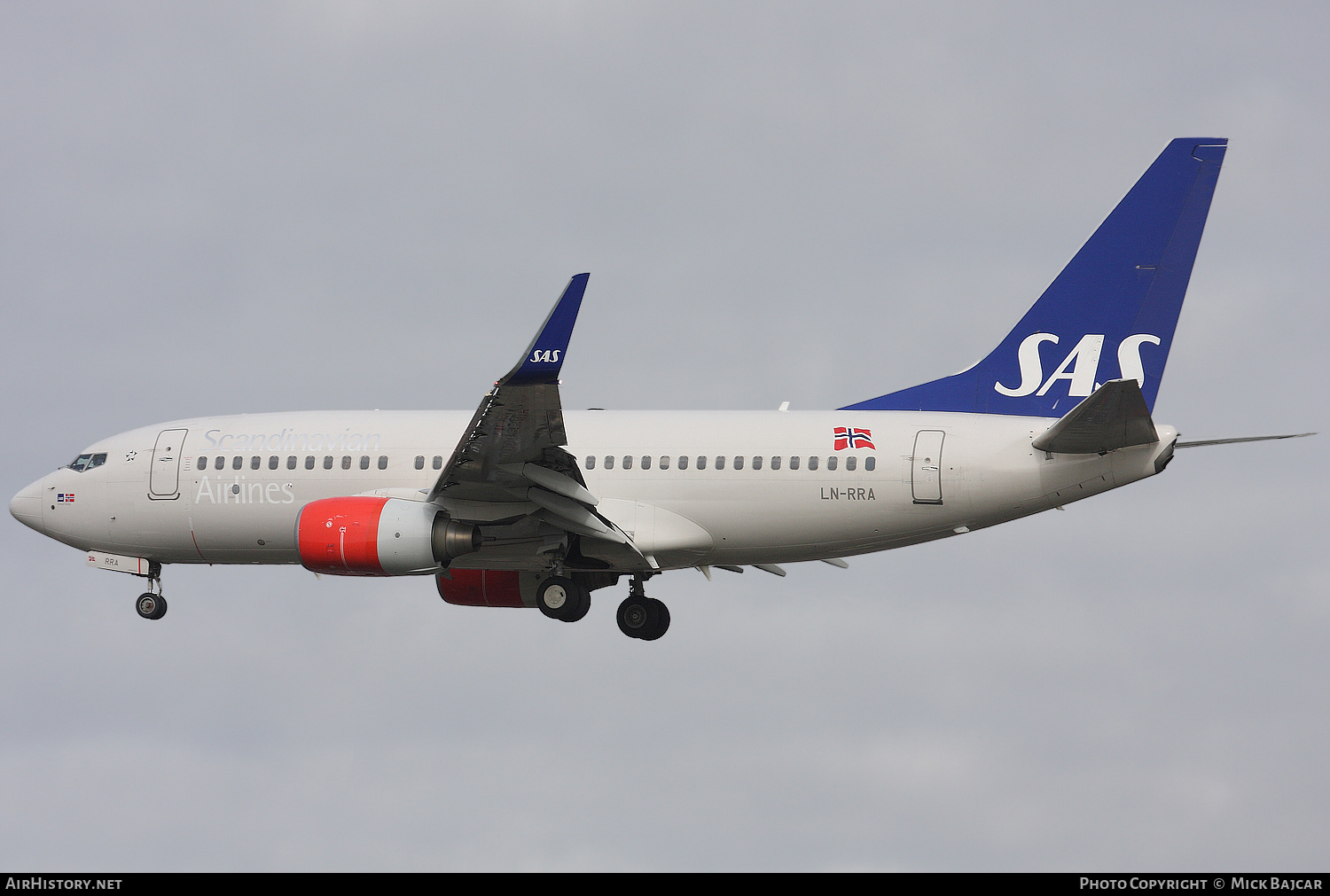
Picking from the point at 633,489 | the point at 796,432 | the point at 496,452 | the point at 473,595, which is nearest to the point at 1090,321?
the point at 796,432

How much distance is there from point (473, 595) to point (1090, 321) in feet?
49.0

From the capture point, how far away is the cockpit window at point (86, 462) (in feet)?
126

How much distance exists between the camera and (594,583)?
1449 inches

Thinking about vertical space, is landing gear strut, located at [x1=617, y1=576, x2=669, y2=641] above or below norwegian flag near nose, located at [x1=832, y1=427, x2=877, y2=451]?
below

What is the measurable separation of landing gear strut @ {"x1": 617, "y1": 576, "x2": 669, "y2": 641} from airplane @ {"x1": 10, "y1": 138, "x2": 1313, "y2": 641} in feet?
0.14

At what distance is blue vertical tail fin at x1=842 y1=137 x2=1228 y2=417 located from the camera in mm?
33406

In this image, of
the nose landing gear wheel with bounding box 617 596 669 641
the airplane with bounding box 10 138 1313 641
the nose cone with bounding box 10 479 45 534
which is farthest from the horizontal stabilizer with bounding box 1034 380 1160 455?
the nose cone with bounding box 10 479 45 534

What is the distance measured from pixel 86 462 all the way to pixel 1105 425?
23154mm

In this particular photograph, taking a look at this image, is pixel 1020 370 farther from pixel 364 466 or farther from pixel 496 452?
pixel 364 466

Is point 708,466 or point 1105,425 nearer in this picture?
point 1105,425

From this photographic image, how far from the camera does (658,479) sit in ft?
112

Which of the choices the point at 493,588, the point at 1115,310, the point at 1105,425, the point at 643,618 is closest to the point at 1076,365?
the point at 1115,310

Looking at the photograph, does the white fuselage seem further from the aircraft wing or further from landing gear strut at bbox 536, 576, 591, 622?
the aircraft wing

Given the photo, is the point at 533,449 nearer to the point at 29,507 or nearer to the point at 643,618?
the point at 643,618
